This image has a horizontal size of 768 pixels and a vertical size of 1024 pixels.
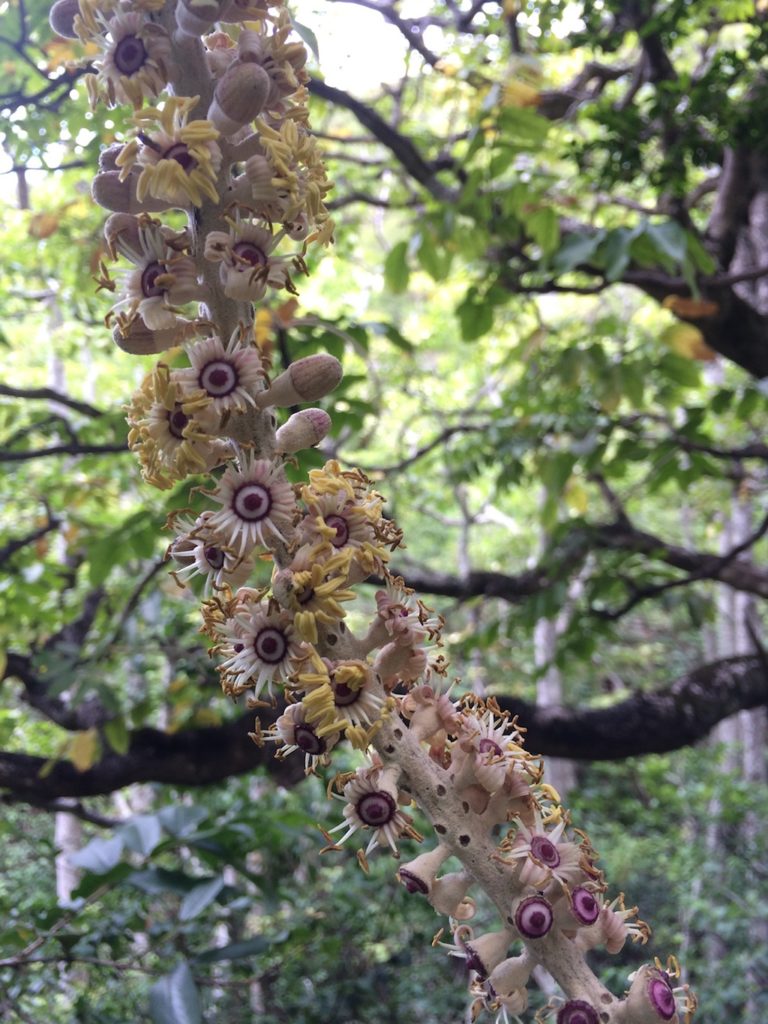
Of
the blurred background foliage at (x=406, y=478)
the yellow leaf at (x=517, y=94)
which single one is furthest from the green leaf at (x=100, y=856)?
the yellow leaf at (x=517, y=94)

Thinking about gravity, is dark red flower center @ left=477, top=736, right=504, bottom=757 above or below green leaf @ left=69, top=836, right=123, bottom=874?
above

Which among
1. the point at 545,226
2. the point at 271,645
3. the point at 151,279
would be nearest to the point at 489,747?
the point at 271,645

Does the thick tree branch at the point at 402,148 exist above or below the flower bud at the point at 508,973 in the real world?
above

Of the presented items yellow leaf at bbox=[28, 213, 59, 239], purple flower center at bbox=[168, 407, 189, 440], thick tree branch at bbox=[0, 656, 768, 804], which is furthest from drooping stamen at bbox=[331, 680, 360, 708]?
yellow leaf at bbox=[28, 213, 59, 239]

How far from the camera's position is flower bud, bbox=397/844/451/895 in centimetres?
Result: 64

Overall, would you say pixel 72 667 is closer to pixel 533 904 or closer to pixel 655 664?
pixel 533 904

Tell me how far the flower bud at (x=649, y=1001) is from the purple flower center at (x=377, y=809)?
21cm

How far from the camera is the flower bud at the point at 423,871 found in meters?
0.64

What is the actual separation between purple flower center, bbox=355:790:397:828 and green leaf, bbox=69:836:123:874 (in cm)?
155

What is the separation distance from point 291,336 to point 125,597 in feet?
6.22

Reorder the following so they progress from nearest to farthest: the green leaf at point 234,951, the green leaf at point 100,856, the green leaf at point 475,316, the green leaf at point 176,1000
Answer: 1. the green leaf at point 176,1000
2. the green leaf at point 234,951
3. the green leaf at point 100,856
4. the green leaf at point 475,316

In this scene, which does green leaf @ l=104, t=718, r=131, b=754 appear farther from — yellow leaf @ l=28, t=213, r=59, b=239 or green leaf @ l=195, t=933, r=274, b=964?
yellow leaf @ l=28, t=213, r=59, b=239

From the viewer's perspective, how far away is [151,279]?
655 mm

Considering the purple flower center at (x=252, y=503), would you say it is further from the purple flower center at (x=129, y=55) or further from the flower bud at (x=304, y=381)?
the purple flower center at (x=129, y=55)
